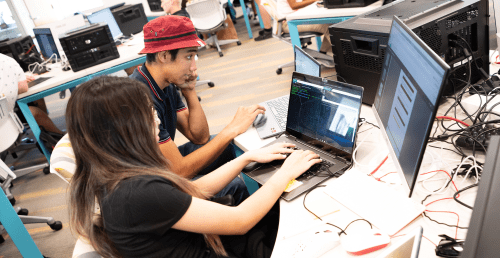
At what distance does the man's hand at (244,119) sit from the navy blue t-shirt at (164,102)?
288 mm

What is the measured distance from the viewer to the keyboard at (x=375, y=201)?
3.00ft

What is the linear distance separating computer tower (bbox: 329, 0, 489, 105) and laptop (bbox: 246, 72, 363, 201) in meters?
0.36

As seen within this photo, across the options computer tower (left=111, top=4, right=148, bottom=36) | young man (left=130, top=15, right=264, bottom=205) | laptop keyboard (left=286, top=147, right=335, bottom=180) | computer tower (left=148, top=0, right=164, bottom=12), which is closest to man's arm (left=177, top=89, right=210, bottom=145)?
young man (left=130, top=15, right=264, bottom=205)

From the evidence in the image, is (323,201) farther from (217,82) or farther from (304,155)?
(217,82)

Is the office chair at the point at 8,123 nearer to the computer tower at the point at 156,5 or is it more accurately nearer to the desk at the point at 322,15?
the desk at the point at 322,15

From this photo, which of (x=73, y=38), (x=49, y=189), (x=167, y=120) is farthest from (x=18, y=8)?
(x=167, y=120)

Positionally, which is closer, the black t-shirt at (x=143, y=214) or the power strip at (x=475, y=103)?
the black t-shirt at (x=143, y=214)

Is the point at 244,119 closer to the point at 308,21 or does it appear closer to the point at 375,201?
the point at 375,201

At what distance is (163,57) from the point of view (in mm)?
1621

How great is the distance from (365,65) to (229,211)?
92 cm

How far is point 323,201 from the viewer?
1.05 meters

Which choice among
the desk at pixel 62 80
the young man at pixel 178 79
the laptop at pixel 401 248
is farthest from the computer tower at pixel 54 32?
the laptop at pixel 401 248

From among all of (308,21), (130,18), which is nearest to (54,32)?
(130,18)

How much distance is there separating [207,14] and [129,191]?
181 inches
